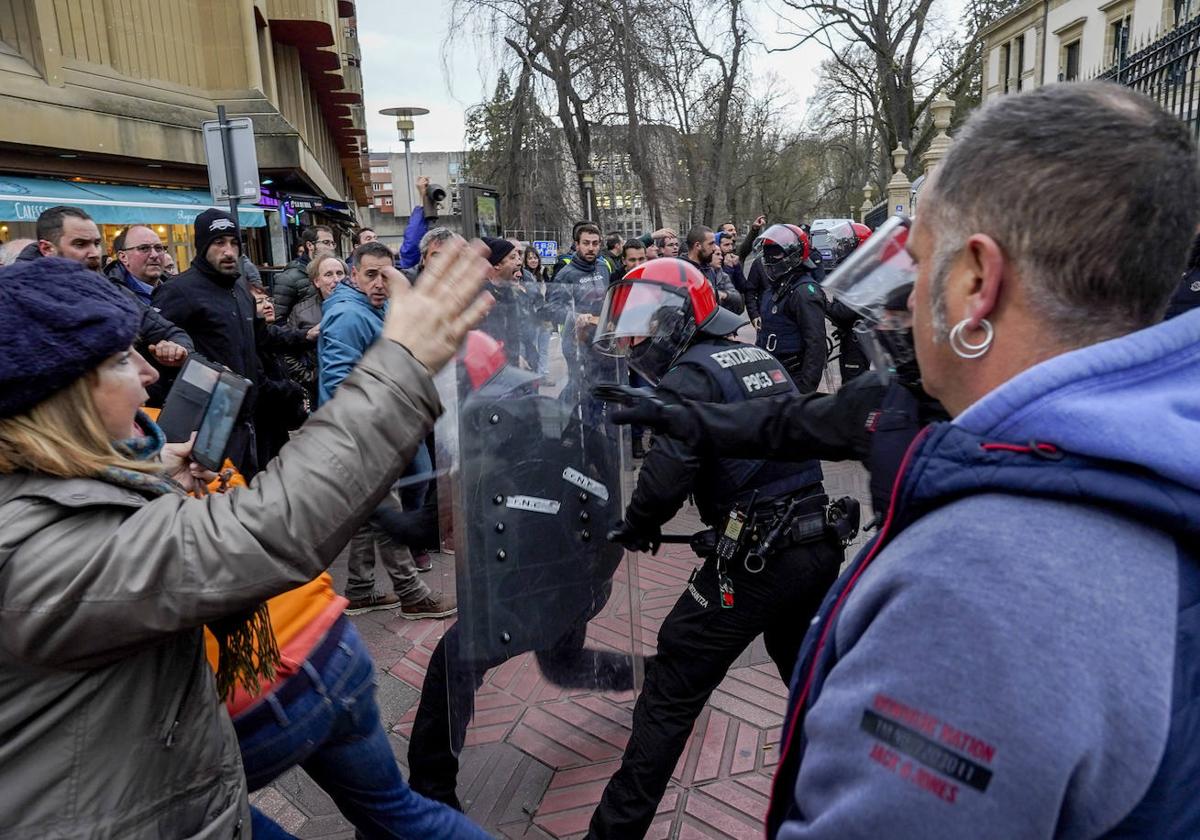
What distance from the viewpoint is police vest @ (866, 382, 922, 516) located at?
76.9 inches

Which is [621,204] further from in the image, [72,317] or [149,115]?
[72,317]

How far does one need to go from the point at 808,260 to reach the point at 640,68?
30.7 ft

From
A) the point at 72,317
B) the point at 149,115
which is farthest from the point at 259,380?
the point at 149,115

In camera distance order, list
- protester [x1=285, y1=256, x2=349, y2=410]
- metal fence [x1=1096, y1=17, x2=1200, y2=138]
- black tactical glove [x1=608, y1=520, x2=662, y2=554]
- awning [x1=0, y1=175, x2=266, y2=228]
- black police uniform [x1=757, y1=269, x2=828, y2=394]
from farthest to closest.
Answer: awning [x1=0, y1=175, x2=266, y2=228], black police uniform [x1=757, y1=269, x2=828, y2=394], protester [x1=285, y1=256, x2=349, y2=410], metal fence [x1=1096, y1=17, x2=1200, y2=138], black tactical glove [x1=608, y1=520, x2=662, y2=554]

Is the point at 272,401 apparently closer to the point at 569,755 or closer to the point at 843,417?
the point at 569,755

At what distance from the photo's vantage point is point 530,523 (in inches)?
108

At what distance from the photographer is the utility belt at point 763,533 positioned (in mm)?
2631

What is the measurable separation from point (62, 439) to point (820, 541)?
208 centimetres

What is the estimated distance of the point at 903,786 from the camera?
0.77m

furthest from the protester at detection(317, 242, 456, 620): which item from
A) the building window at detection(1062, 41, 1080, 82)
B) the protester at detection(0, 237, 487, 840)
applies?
the building window at detection(1062, 41, 1080, 82)

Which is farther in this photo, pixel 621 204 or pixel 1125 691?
pixel 621 204

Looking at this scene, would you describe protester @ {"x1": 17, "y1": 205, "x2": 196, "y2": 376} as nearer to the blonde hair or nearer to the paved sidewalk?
the paved sidewalk

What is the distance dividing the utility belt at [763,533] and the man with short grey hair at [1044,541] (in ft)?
5.48

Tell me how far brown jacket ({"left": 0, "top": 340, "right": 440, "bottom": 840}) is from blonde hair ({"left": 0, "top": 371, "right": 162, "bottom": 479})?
27 mm
